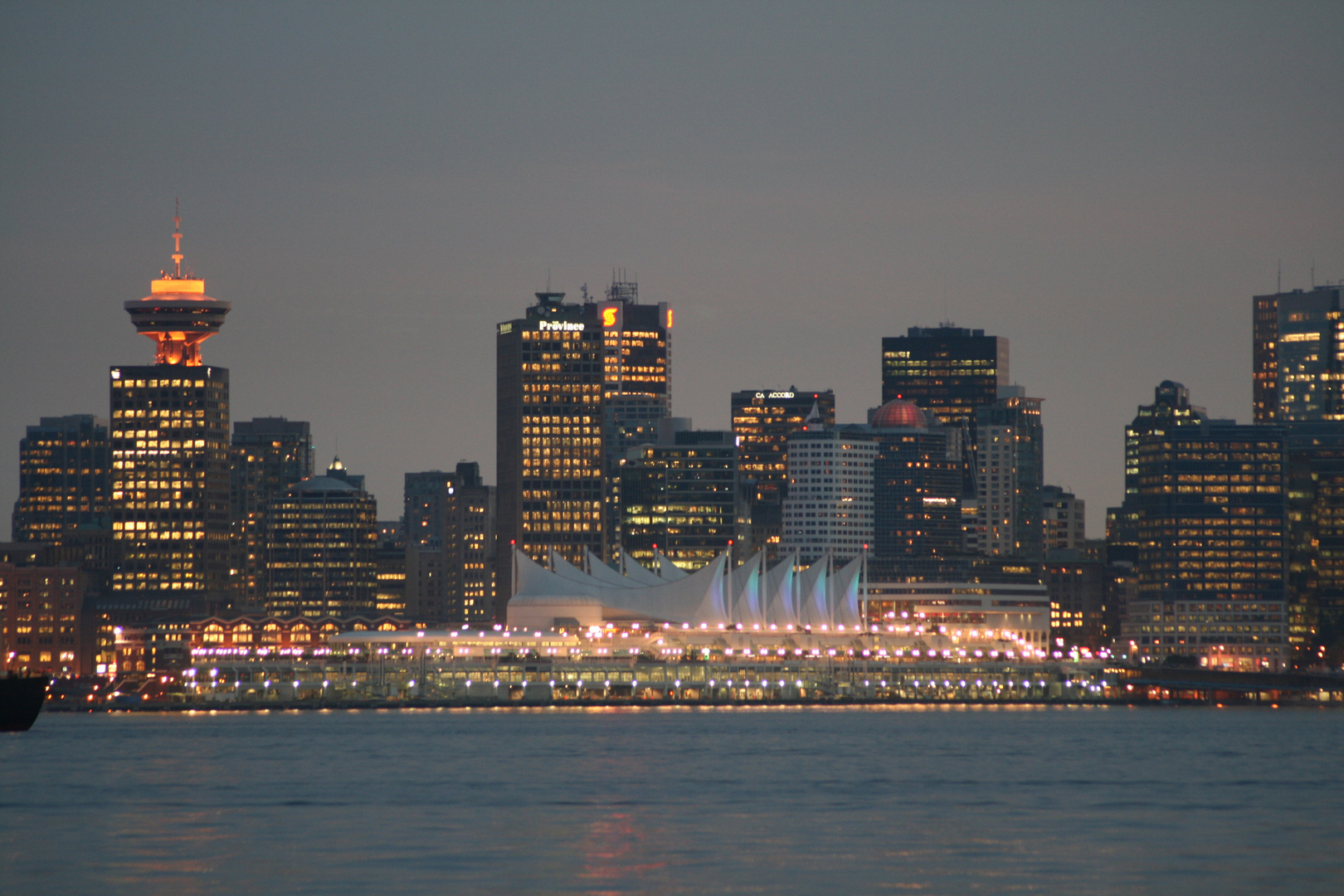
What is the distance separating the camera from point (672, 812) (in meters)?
80.1

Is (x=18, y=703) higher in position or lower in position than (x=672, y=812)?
lower

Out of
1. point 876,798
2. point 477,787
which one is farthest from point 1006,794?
point 477,787

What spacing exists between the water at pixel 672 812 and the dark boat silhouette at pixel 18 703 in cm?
610

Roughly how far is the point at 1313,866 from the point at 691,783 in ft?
123

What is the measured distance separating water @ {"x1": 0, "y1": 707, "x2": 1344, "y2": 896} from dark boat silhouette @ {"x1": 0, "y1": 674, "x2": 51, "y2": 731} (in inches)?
240

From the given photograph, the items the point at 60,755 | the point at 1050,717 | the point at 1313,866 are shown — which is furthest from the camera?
the point at 1050,717

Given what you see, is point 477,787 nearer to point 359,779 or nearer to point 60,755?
point 359,779

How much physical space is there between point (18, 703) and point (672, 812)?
81.9 metres

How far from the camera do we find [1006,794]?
8881 centimetres

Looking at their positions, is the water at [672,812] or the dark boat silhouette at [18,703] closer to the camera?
the water at [672,812]

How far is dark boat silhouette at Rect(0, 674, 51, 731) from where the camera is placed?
489 ft

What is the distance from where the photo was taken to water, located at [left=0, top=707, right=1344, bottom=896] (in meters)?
59.6

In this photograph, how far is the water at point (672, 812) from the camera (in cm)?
5962

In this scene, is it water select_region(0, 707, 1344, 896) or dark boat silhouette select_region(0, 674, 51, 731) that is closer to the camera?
water select_region(0, 707, 1344, 896)
